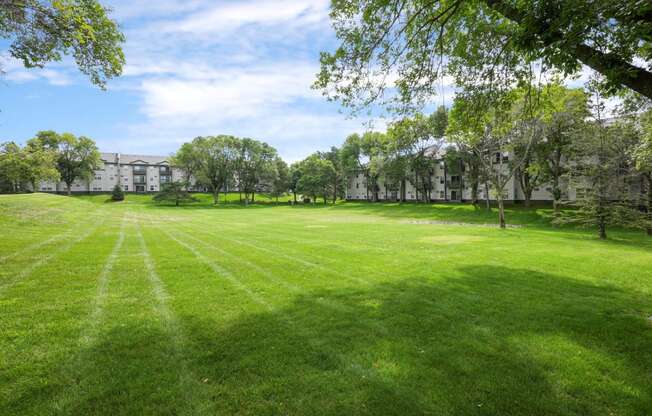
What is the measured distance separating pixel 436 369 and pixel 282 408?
2381 millimetres

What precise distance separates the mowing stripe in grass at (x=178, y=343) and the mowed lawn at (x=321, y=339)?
0.09 ft

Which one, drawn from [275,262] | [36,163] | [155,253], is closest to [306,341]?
[275,262]

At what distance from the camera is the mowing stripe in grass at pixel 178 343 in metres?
4.18

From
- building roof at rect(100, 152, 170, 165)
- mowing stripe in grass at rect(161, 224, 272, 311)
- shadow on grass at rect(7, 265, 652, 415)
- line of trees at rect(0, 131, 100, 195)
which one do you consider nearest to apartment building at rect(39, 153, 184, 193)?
building roof at rect(100, 152, 170, 165)

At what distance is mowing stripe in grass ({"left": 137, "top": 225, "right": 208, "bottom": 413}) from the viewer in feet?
13.7

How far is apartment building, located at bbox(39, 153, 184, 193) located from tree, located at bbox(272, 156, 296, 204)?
40.8 meters

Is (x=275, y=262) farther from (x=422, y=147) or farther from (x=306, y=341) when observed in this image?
(x=422, y=147)

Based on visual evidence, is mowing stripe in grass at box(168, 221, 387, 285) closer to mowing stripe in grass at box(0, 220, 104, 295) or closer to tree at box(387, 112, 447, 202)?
mowing stripe in grass at box(0, 220, 104, 295)

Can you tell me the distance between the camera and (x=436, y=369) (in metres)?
4.84

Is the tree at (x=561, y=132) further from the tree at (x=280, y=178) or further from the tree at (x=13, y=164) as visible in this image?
the tree at (x=13, y=164)

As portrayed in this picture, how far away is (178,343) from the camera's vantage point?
5.68 metres

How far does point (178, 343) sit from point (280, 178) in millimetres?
86506

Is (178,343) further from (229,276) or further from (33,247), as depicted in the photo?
(33,247)

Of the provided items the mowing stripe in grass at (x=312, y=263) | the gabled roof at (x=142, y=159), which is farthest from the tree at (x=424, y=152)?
the gabled roof at (x=142, y=159)
